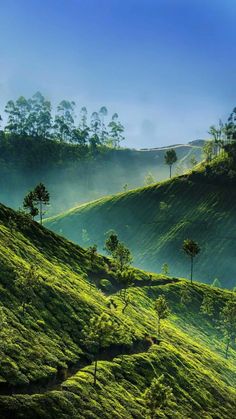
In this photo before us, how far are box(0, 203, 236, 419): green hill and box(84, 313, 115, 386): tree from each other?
54.9 inches

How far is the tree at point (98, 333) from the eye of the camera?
315ft

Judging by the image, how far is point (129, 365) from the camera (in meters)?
104

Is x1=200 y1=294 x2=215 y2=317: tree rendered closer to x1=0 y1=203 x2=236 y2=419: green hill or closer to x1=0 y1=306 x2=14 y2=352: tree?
x1=0 y1=203 x2=236 y2=419: green hill

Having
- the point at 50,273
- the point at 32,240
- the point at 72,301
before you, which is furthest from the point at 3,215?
the point at 72,301

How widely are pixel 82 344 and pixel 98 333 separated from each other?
477 centimetres

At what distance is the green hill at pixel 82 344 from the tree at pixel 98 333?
4.57ft

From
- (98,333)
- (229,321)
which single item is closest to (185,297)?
(229,321)

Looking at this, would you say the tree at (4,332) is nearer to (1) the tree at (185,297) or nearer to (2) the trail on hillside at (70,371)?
(2) the trail on hillside at (70,371)

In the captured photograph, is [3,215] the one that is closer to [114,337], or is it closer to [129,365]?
[114,337]

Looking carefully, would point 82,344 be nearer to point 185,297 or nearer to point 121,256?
point 121,256

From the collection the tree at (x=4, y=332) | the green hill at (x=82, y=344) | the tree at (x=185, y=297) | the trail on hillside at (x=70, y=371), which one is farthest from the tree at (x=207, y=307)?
the tree at (x=4, y=332)

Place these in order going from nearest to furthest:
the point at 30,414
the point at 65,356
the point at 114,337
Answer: the point at 30,414 → the point at 65,356 → the point at 114,337

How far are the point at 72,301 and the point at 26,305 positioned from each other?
18.7m

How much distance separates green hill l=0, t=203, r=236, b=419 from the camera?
257ft
